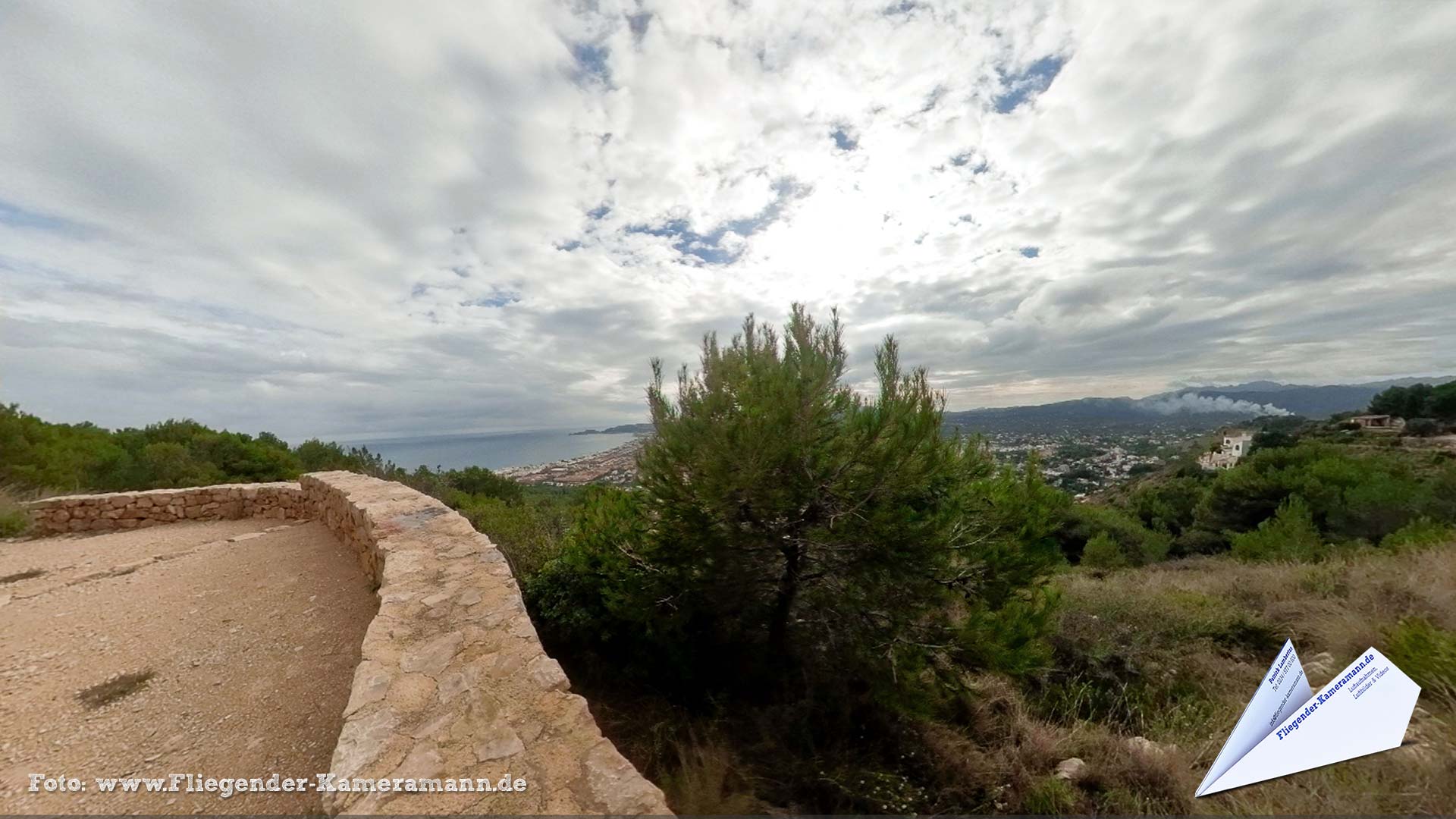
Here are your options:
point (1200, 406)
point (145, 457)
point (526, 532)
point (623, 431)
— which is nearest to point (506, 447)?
point (623, 431)

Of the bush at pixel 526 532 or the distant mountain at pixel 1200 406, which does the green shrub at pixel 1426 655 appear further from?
the distant mountain at pixel 1200 406

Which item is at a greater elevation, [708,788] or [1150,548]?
[708,788]

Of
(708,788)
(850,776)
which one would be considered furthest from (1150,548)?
(708,788)

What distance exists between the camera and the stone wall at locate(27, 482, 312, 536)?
20.1ft

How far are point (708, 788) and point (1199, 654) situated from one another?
587cm

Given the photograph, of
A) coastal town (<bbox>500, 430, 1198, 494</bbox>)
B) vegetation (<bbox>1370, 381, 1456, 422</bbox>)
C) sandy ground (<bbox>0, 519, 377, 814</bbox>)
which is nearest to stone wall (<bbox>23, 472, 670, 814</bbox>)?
sandy ground (<bbox>0, 519, 377, 814</bbox>)

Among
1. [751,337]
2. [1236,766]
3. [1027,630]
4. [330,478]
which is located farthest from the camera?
[330,478]

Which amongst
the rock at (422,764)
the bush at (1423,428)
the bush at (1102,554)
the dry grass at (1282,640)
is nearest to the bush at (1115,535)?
the bush at (1102,554)

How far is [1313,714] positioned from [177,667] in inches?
222

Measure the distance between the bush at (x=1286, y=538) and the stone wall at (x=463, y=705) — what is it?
13.7 meters

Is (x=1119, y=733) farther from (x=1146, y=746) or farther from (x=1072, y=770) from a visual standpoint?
(x=1072, y=770)

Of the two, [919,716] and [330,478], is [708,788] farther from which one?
[330,478]

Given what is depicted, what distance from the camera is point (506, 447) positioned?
5253 cm

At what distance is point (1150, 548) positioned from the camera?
15.2m
